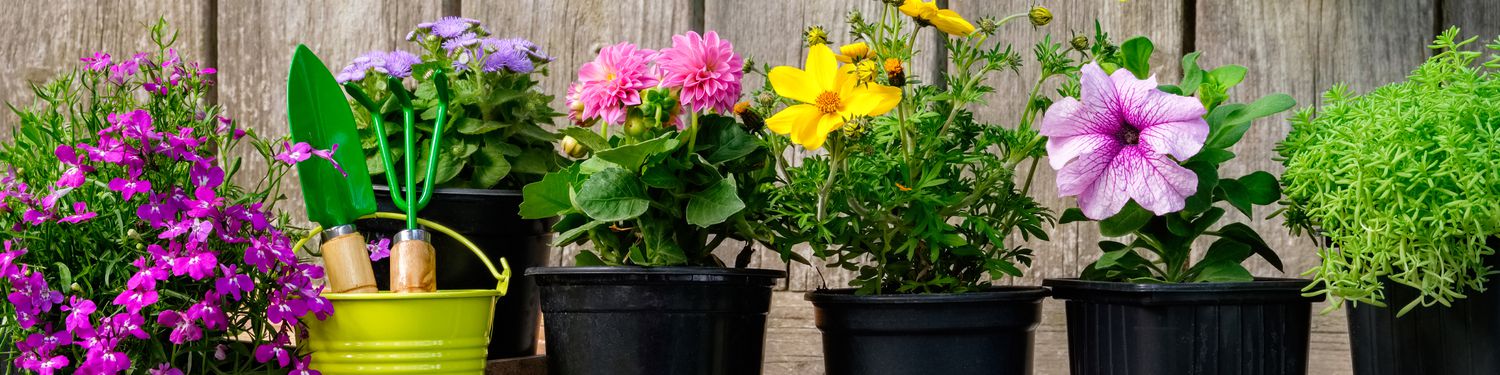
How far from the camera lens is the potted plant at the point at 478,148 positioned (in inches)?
56.1

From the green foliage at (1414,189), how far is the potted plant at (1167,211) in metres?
0.10

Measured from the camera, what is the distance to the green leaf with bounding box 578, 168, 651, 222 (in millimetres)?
1222

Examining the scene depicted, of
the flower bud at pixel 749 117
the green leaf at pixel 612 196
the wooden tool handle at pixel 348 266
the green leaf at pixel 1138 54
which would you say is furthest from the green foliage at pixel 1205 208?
the wooden tool handle at pixel 348 266

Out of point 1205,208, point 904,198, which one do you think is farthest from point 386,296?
point 1205,208

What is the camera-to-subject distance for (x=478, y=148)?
1.47m

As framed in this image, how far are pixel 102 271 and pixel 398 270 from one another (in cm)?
26

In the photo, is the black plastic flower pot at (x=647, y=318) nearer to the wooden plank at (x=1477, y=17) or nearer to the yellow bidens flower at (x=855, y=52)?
the yellow bidens flower at (x=855, y=52)

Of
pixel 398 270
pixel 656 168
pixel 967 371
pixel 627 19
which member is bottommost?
pixel 967 371

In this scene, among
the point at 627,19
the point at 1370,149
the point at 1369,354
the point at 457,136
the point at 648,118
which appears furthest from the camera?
the point at 627,19

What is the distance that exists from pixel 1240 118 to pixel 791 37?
68 centimetres

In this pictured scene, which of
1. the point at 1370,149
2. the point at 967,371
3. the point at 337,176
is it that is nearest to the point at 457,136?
the point at 337,176

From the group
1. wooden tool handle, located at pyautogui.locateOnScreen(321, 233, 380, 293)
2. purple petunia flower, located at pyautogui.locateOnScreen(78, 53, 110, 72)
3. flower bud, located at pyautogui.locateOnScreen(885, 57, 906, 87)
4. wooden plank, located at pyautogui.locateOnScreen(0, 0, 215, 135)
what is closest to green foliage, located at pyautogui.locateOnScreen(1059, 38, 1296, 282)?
flower bud, located at pyautogui.locateOnScreen(885, 57, 906, 87)

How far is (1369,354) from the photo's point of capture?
1.17m

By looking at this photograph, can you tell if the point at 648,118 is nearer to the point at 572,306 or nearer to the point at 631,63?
the point at 631,63
